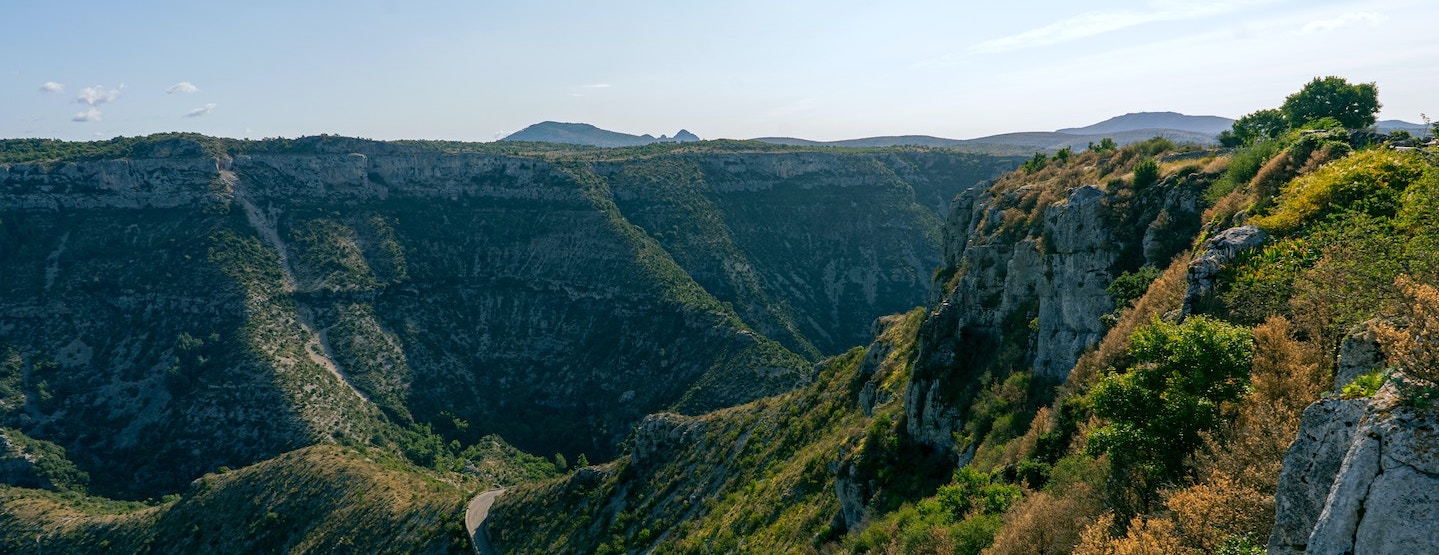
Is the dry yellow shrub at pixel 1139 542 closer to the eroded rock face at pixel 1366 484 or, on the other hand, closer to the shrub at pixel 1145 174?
the eroded rock face at pixel 1366 484

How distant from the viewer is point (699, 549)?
121 ft

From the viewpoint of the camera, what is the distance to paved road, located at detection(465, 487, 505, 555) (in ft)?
181

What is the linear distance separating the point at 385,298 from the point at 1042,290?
13373 centimetres

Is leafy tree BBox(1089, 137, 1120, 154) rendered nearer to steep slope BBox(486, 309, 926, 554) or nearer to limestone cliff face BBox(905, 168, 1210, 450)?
limestone cliff face BBox(905, 168, 1210, 450)


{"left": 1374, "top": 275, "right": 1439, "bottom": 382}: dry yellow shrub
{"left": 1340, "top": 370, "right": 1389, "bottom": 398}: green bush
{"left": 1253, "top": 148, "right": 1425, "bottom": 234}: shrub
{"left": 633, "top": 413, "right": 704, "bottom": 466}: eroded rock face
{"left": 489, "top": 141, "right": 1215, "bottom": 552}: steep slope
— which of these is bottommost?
{"left": 633, "top": 413, "right": 704, "bottom": 466}: eroded rock face

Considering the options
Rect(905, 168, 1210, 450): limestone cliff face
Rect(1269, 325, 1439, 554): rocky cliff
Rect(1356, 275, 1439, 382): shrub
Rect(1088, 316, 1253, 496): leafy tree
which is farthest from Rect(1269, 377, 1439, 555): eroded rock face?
Rect(905, 168, 1210, 450): limestone cliff face

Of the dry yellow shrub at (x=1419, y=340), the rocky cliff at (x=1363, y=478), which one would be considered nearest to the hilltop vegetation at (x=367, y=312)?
the rocky cliff at (x=1363, y=478)

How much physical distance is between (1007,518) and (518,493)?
2227 inches

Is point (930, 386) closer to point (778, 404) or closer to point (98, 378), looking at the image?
point (778, 404)

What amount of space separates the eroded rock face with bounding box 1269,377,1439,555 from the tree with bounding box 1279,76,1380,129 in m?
35.5

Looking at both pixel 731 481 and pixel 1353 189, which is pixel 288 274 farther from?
pixel 1353 189

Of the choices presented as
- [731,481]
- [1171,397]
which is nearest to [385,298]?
[731,481]

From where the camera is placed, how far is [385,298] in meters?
131

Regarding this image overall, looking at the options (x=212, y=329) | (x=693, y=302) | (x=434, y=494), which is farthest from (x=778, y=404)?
(x=212, y=329)
